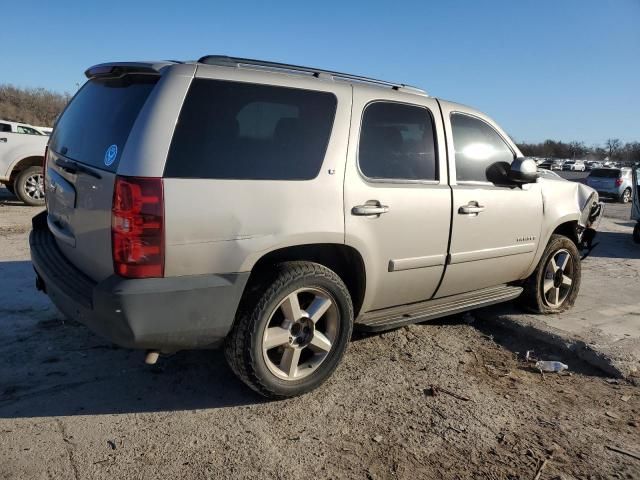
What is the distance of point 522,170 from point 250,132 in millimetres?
2373

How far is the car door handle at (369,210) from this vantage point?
3.33 m

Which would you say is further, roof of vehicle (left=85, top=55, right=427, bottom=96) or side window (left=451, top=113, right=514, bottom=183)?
side window (left=451, top=113, right=514, bottom=183)

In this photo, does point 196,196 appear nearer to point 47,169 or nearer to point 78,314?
point 78,314

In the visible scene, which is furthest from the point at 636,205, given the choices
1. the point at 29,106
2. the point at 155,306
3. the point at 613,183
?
the point at 29,106

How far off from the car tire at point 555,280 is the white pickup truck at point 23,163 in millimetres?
9355

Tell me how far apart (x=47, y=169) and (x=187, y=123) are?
1.54 m

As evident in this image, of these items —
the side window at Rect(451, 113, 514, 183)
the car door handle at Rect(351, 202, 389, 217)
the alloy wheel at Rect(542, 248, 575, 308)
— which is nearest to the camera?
the car door handle at Rect(351, 202, 389, 217)

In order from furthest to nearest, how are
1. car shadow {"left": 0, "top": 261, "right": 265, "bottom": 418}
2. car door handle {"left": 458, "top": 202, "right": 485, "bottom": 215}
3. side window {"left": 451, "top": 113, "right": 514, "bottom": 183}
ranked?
side window {"left": 451, "top": 113, "right": 514, "bottom": 183} → car door handle {"left": 458, "top": 202, "right": 485, "bottom": 215} → car shadow {"left": 0, "top": 261, "right": 265, "bottom": 418}

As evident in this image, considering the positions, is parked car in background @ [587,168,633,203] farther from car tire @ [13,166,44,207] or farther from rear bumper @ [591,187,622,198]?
car tire @ [13,166,44,207]

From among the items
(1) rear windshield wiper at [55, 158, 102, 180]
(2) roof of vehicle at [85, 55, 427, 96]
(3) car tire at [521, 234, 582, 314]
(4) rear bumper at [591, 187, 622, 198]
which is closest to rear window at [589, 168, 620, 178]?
(4) rear bumper at [591, 187, 622, 198]

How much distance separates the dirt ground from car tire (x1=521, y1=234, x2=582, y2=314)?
0.90m

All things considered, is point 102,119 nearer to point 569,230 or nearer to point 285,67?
point 285,67

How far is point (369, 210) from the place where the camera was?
11.1 feet

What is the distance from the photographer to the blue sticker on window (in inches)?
109
